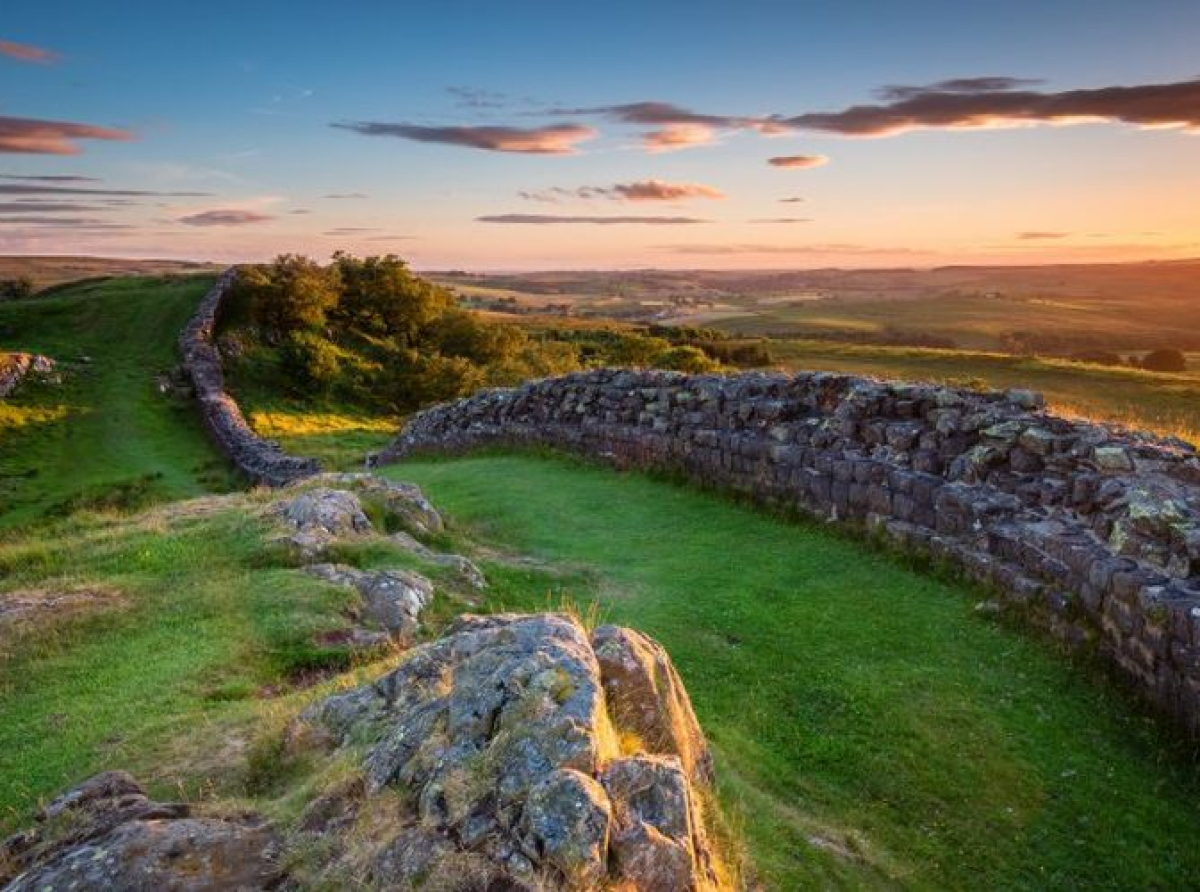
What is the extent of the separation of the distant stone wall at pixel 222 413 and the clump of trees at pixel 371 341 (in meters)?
1.21

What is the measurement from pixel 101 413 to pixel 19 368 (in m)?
5.15

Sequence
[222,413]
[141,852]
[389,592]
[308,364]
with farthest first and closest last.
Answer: [308,364], [222,413], [389,592], [141,852]

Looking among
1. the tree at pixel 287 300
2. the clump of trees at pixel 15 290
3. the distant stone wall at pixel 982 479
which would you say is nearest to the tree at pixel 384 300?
the tree at pixel 287 300

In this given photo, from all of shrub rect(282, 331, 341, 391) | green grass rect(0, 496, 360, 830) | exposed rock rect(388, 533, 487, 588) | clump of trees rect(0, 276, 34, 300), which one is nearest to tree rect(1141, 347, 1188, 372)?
shrub rect(282, 331, 341, 391)

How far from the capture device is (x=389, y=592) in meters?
10.1

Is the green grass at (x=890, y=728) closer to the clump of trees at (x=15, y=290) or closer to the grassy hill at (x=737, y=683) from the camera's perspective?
the grassy hill at (x=737, y=683)

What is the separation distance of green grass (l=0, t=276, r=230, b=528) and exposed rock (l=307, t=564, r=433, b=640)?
19.7 meters

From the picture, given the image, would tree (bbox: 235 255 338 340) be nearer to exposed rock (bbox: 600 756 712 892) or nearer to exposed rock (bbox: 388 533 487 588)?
exposed rock (bbox: 388 533 487 588)

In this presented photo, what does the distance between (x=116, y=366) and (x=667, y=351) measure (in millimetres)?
34418

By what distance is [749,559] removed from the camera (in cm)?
1318

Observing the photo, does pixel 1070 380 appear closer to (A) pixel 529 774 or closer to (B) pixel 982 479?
(B) pixel 982 479

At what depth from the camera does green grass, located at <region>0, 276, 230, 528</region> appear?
29516mm

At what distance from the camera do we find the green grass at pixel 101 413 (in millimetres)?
29516

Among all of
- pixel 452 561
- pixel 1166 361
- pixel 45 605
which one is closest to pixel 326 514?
pixel 452 561
